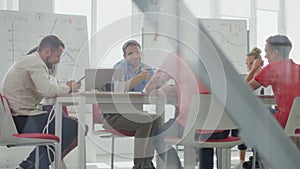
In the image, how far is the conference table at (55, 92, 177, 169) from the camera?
8.00 feet

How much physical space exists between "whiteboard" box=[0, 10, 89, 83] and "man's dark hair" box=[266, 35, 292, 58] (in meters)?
2.37

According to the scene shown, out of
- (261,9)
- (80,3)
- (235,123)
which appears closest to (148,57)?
(261,9)

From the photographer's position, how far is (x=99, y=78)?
3.00 m

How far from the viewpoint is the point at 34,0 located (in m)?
5.10

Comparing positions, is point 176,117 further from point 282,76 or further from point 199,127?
point 282,76

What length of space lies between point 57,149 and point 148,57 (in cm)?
90

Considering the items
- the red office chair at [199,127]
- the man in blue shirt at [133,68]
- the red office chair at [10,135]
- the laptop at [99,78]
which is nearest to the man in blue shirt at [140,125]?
the man in blue shirt at [133,68]

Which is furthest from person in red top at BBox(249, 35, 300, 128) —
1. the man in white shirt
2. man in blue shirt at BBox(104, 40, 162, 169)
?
the man in white shirt

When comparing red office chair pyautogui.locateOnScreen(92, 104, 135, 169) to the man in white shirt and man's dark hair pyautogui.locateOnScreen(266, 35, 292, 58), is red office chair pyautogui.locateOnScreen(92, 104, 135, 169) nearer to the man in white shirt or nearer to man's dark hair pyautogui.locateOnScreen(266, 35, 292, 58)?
the man in white shirt

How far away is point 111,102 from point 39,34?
8.51 feet

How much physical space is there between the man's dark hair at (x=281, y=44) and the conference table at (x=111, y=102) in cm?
66

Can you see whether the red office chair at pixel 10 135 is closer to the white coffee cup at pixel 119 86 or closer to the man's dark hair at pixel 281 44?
the white coffee cup at pixel 119 86

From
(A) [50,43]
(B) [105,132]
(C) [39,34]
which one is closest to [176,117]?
(B) [105,132]

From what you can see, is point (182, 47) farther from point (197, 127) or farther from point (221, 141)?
point (221, 141)
